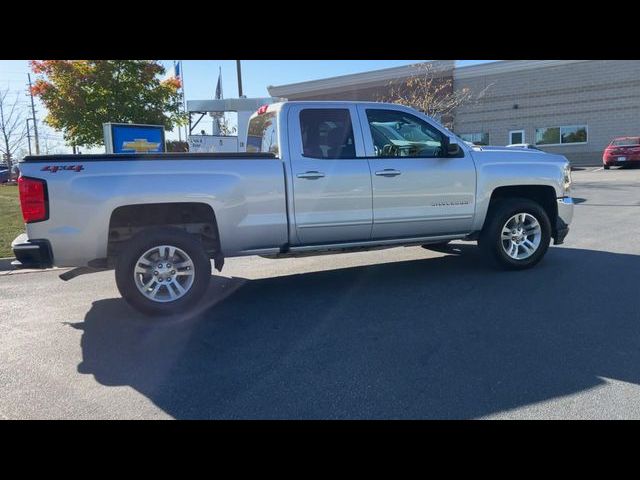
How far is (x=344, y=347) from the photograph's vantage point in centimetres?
382

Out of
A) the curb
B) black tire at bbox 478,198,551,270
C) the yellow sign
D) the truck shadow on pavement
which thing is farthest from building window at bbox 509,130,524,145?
the curb

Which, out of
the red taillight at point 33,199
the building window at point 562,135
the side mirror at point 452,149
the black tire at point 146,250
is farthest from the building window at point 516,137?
the red taillight at point 33,199

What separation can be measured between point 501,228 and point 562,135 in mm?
30347

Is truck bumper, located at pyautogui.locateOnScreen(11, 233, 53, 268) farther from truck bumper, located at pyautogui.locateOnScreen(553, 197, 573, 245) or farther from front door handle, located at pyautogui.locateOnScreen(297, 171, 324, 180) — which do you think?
truck bumper, located at pyautogui.locateOnScreen(553, 197, 573, 245)

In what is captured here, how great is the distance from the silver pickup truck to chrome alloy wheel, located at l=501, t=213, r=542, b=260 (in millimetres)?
15

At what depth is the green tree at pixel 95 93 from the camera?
18234mm

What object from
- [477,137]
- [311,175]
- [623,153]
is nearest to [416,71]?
[477,137]

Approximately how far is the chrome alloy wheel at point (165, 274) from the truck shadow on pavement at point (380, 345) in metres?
0.29

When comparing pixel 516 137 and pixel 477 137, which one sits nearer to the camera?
pixel 516 137

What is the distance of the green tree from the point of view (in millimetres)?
18234

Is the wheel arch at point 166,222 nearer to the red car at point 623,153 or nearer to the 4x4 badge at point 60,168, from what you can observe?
the 4x4 badge at point 60,168

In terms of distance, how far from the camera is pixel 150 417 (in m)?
2.89

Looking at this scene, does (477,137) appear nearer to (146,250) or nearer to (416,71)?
(416,71)

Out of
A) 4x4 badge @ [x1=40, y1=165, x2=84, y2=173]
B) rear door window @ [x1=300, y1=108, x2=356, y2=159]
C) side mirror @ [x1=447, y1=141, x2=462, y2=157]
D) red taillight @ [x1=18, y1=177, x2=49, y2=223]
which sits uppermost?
rear door window @ [x1=300, y1=108, x2=356, y2=159]
